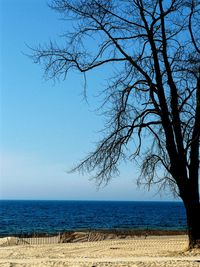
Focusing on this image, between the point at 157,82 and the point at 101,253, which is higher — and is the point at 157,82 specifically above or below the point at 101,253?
above

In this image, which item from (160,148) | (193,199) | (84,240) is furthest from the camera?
(84,240)

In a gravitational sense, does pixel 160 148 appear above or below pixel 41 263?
above

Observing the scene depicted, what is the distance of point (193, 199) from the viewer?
64.3 feet

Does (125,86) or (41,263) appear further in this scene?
(125,86)

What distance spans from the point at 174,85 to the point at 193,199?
4494 millimetres

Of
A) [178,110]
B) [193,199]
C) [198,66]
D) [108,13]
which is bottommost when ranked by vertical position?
[193,199]

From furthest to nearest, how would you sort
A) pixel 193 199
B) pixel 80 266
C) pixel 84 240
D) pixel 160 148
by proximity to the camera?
pixel 84 240
pixel 160 148
pixel 193 199
pixel 80 266

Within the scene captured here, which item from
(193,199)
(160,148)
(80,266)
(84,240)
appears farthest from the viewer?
(84,240)

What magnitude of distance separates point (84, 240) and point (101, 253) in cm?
917

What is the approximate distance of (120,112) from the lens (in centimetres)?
2009

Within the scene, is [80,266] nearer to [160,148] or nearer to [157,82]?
[160,148]

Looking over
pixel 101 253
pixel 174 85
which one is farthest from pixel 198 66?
pixel 101 253

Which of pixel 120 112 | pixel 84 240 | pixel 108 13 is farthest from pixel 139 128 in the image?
pixel 84 240

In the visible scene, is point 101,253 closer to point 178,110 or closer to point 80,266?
point 80,266
